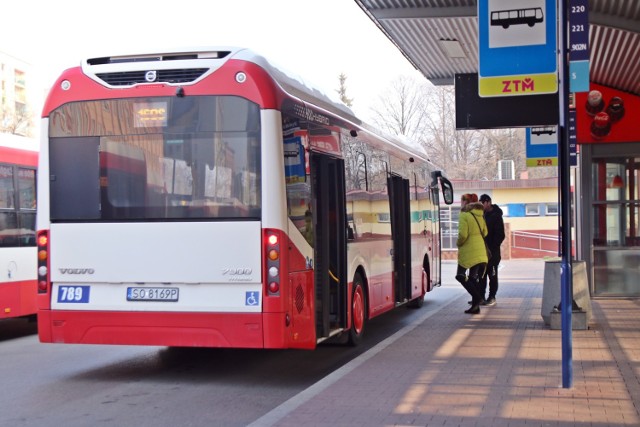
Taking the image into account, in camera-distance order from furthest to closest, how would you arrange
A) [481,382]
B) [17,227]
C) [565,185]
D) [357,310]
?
[17,227] < [357,310] < [481,382] < [565,185]

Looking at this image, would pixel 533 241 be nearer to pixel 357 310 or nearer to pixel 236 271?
pixel 357 310

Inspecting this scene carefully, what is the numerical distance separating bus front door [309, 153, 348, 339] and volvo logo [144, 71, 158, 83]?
6.25 feet

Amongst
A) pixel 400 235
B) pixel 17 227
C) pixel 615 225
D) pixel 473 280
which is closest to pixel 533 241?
pixel 615 225

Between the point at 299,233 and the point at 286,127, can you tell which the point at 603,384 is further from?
the point at 286,127

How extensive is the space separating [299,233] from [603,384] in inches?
127

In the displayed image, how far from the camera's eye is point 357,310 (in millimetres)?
10711

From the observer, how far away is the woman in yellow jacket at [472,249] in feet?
45.6

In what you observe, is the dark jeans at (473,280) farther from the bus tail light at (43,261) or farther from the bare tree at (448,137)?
the bare tree at (448,137)

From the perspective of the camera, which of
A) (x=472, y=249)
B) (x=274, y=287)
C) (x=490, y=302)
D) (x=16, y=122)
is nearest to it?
(x=274, y=287)

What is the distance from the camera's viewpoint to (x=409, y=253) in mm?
13922

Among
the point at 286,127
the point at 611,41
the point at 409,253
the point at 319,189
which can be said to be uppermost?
the point at 611,41

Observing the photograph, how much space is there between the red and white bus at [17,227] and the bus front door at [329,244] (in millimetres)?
4904

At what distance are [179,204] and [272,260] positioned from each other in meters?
1.14

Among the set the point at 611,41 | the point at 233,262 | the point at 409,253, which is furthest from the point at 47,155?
the point at 611,41
